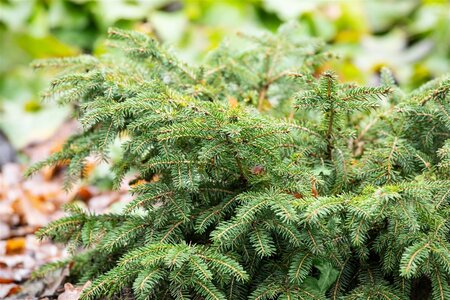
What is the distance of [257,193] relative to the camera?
1567mm

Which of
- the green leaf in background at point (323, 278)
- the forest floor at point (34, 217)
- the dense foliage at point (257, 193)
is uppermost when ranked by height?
the dense foliage at point (257, 193)

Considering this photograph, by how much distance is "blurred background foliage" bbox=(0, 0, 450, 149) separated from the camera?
492 centimetres

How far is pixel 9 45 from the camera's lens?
4.98 m

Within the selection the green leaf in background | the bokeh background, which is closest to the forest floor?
the bokeh background

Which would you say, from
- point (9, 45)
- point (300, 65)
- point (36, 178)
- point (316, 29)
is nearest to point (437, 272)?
point (300, 65)

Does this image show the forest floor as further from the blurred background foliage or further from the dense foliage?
the blurred background foliage

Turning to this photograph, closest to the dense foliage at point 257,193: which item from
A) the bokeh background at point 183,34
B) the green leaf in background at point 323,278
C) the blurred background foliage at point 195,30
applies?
the green leaf in background at point 323,278

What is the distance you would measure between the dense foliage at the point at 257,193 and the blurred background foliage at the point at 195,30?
2.98 meters

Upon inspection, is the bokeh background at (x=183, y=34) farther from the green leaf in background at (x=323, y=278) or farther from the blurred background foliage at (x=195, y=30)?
the green leaf in background at (x=323, y=278)

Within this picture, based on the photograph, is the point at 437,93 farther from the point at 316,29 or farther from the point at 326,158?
the point at 316,29

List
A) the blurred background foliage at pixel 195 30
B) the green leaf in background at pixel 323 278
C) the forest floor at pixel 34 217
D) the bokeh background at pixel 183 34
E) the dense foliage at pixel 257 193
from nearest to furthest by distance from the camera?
1. the dense foliage at pixel 257 193
2. the green leaf in background at pixel 323 278
3. the forest floor at pixel 34 217
4. the bokeh background at pixel 183 34
5. the blurred background foliage at pixel 195 30

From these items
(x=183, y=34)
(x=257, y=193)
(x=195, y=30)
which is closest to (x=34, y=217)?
(x=257, y=193)

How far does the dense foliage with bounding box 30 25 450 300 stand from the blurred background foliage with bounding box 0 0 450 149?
2979 mm

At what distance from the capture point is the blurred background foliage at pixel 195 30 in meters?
4.92
